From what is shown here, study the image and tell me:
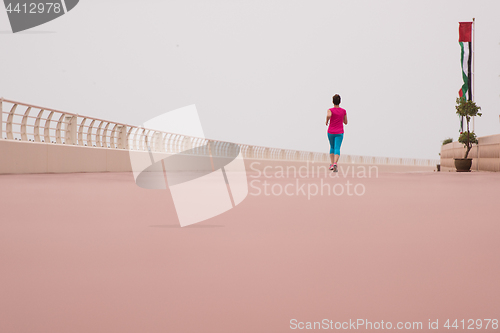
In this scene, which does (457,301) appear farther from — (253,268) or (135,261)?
(135,261)

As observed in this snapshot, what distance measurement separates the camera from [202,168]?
1972 centimetres

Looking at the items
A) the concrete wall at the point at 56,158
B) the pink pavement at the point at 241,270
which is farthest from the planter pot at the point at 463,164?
the pink pavement at the point at 241,270

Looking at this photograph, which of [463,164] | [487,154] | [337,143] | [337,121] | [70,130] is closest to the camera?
[337,121]

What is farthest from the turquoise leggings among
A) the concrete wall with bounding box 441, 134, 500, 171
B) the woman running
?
the concrete wall with bounding box 441, 134, 500, 171

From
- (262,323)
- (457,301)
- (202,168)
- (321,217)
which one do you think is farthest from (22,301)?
(202,168)

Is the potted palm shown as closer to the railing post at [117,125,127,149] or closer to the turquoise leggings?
the turquoise leggings

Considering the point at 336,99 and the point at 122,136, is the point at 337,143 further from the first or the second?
the point at 122,136

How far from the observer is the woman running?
35.2 feet

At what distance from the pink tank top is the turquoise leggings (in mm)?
126

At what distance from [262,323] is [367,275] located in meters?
0.64

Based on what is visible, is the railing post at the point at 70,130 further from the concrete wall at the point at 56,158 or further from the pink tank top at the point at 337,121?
the pink tank top at the point at 337,121

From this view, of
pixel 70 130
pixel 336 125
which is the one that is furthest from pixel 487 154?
pixel 70 130

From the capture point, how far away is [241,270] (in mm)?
1871

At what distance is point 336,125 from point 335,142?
1.46 feet
